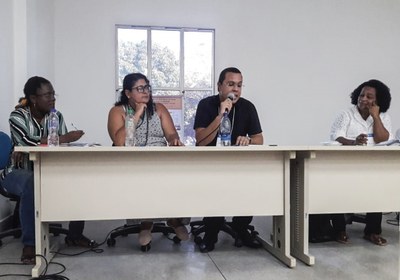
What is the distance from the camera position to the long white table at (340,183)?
2.09 meters

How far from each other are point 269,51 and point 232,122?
222 centimetres

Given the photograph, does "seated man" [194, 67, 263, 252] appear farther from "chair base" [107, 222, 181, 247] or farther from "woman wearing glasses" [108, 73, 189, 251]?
"chair base" [107, 222, 181, 247]

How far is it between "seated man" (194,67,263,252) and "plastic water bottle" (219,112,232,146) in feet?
0.09

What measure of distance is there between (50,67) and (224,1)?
2188 mm

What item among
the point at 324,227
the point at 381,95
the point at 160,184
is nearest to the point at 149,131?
the point at 160,184

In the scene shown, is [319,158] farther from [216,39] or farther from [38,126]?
[216,39]

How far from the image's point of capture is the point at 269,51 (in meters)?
4.39

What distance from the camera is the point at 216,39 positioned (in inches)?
169

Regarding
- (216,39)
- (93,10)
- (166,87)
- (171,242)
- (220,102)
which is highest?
(93,10)

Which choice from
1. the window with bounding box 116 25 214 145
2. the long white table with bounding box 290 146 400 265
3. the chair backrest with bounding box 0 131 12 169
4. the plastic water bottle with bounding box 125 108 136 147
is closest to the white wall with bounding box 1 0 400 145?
the window with bounding box 116 25 214 145

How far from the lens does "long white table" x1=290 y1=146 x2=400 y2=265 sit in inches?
82.3

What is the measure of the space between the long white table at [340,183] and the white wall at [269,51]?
224 centimetres

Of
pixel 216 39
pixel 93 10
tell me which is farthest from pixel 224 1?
pixel 93 10

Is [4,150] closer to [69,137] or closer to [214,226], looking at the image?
[69,137]
